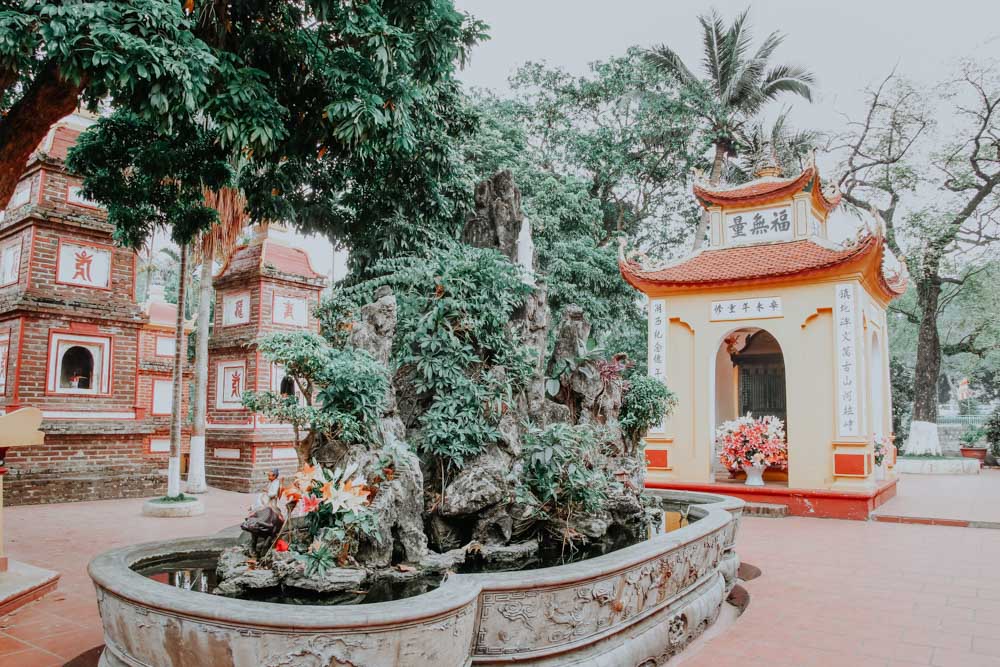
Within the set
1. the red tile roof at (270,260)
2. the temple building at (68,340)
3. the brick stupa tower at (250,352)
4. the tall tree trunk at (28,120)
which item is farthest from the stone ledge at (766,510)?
the temple building at (68,340)

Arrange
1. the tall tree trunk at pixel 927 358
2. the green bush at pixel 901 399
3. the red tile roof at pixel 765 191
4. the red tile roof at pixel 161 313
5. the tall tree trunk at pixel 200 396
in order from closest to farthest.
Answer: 1. the red tile roof at pixel 765 191
2. the tall tree trunk at pixel 200 396
3. the tall tree trunk at pixel 927 358
4. the red tile roof at pixel 161 313
5. the green bush at pixel 901 399

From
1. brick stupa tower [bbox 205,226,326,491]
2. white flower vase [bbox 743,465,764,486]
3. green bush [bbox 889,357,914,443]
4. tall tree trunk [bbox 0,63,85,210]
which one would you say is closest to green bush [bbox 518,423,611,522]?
tall tree trunk [bbox 0,63,85,210]

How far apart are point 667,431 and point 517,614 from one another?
316 inches

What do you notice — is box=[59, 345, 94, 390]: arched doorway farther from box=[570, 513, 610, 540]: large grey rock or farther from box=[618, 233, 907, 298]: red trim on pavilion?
box=[570, 513, 610, 540]: large grey rock

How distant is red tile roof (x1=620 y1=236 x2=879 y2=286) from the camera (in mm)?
9516

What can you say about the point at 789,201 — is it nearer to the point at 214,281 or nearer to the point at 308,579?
the point at 308,579

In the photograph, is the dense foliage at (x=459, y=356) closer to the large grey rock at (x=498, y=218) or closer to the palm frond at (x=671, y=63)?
the large grey rock at (x=498, y=218)

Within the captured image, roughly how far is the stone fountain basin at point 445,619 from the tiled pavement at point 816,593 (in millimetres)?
538

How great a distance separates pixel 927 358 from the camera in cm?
1898

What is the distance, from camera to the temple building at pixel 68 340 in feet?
33.3

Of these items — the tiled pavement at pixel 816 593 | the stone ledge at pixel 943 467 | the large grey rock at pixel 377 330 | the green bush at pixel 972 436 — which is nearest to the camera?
the tiled pavement at pixel 816 593

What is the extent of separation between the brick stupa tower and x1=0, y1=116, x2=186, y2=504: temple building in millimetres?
1457

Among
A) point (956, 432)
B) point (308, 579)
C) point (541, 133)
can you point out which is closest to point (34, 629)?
point (308, 579)

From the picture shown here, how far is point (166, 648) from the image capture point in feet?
8.69
